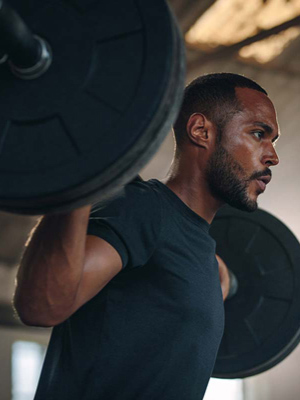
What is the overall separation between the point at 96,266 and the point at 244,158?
58cm

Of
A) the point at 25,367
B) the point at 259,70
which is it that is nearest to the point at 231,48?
the point at 259,70

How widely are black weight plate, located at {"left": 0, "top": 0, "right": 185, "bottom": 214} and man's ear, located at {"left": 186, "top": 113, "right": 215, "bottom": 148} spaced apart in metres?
0.64

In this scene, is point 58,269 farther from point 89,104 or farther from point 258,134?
point 258,134

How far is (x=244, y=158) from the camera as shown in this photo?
159 centimetres

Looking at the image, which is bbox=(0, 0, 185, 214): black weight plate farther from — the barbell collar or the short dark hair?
the short dark hair

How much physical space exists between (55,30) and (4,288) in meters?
7.97

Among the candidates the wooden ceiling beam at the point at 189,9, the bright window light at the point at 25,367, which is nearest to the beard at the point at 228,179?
the wooden ceiling beam at the point at 189,9

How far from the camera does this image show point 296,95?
5.80m

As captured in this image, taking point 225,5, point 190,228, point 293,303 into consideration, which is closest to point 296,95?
point 225,5

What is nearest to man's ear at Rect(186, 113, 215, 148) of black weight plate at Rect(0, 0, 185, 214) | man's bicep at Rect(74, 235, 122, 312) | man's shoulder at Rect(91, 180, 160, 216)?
man's shoulder at Rect(91, 180, 160, 216)

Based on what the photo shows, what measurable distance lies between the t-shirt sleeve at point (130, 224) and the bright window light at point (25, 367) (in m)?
7.51

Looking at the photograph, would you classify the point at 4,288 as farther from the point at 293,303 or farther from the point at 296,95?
the point at 293,303

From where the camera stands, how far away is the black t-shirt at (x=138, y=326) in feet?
4.23

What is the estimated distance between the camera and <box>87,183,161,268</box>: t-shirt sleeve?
1.24 metres
